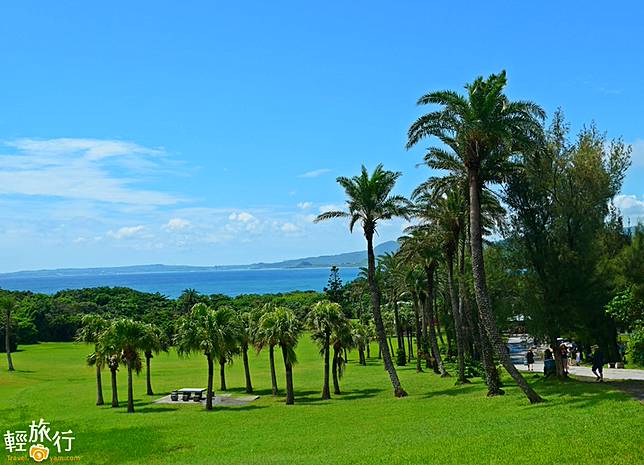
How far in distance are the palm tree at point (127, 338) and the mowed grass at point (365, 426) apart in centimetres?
303

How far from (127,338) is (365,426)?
1684 cm

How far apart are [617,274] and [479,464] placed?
18.6 meters

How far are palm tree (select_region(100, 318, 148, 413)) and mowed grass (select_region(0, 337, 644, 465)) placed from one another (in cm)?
303

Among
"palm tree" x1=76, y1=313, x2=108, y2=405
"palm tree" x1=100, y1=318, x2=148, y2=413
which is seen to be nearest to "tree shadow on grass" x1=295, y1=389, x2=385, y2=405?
"palm tree" x1=100, y1=318, x2=148, y2=413

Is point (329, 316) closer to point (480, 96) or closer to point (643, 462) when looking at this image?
point (480, 96)

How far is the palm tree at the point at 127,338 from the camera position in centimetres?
3409

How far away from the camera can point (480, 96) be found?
25.2 metres

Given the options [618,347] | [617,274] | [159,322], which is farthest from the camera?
[159,322]

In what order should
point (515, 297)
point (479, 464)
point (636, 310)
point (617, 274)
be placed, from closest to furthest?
point (479, 464)
point (636, 310)
point (617, 274)
point (515, 297)

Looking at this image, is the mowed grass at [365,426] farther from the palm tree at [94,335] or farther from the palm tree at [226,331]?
the palm tree at [226,331]

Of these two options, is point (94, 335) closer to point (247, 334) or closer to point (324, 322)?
point (247, 334)

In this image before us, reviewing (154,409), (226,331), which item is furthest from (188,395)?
(226,331)

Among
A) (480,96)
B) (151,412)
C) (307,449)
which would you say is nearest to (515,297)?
(480,96)

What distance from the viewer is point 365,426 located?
23.6 meters
